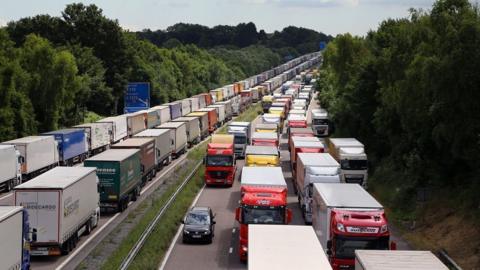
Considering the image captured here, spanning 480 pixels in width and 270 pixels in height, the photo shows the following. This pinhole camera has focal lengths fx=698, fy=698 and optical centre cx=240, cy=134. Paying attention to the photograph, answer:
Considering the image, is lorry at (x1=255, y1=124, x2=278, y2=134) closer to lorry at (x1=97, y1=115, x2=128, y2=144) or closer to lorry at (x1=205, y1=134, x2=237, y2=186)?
lorry at (x1=97, y1=115, x2=128, y2=144)

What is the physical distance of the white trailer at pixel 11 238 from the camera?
2130 cm

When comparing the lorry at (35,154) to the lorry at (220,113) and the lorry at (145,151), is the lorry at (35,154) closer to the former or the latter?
the lorry at (145,151)

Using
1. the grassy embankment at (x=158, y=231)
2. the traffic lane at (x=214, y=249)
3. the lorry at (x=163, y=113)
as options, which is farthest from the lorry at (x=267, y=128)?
the traffic lane at (x=214, y=249)

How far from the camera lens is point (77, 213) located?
30.6 metres

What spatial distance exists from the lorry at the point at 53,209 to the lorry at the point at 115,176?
6.13 m

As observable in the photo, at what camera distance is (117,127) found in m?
69.2

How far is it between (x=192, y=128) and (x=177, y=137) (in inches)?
369

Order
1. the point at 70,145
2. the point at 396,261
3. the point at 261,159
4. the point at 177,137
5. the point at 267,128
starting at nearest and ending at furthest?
1. the point at 396,261
2. the point at 261,159
3. the point at 70,145
4. the point at 177,137
5. the point at 267,128

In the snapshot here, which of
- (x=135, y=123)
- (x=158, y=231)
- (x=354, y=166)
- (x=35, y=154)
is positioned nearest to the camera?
(x=158, y=231)

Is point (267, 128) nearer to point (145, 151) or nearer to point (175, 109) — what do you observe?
point (145, 151)

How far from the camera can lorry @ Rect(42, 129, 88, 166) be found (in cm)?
5431

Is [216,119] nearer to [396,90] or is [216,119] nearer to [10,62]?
[10,62]

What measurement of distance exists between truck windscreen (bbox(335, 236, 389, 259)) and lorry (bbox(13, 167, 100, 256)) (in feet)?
36.9

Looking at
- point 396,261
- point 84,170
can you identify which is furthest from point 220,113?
point 396,261
